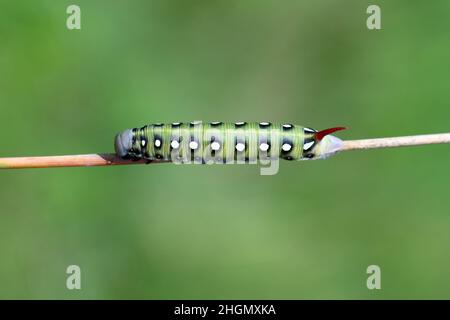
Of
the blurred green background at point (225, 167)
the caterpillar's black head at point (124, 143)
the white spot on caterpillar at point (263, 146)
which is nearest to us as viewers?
the caterpillar's black head at point (124, 143)

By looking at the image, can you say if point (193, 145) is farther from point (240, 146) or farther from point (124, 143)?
point (124, 143)

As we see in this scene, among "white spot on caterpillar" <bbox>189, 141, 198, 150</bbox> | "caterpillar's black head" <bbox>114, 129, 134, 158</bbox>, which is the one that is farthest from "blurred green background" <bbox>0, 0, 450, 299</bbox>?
"white spot on caterpillar" <bbox>189, 141, 198, 150</bbox>

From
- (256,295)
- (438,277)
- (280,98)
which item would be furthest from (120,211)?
(438,277)

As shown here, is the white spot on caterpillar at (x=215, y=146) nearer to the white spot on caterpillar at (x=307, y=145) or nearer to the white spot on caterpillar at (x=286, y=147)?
the white spot on caterpillar at (x=286, y=147)

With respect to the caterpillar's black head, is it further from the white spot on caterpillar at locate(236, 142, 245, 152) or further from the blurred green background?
the blurred green background

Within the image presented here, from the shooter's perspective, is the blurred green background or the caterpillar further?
the blurred green background

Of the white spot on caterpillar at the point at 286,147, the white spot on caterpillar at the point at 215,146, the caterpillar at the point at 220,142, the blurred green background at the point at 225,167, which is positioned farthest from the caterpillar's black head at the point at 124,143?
the blurred green background at the point at 225,167
